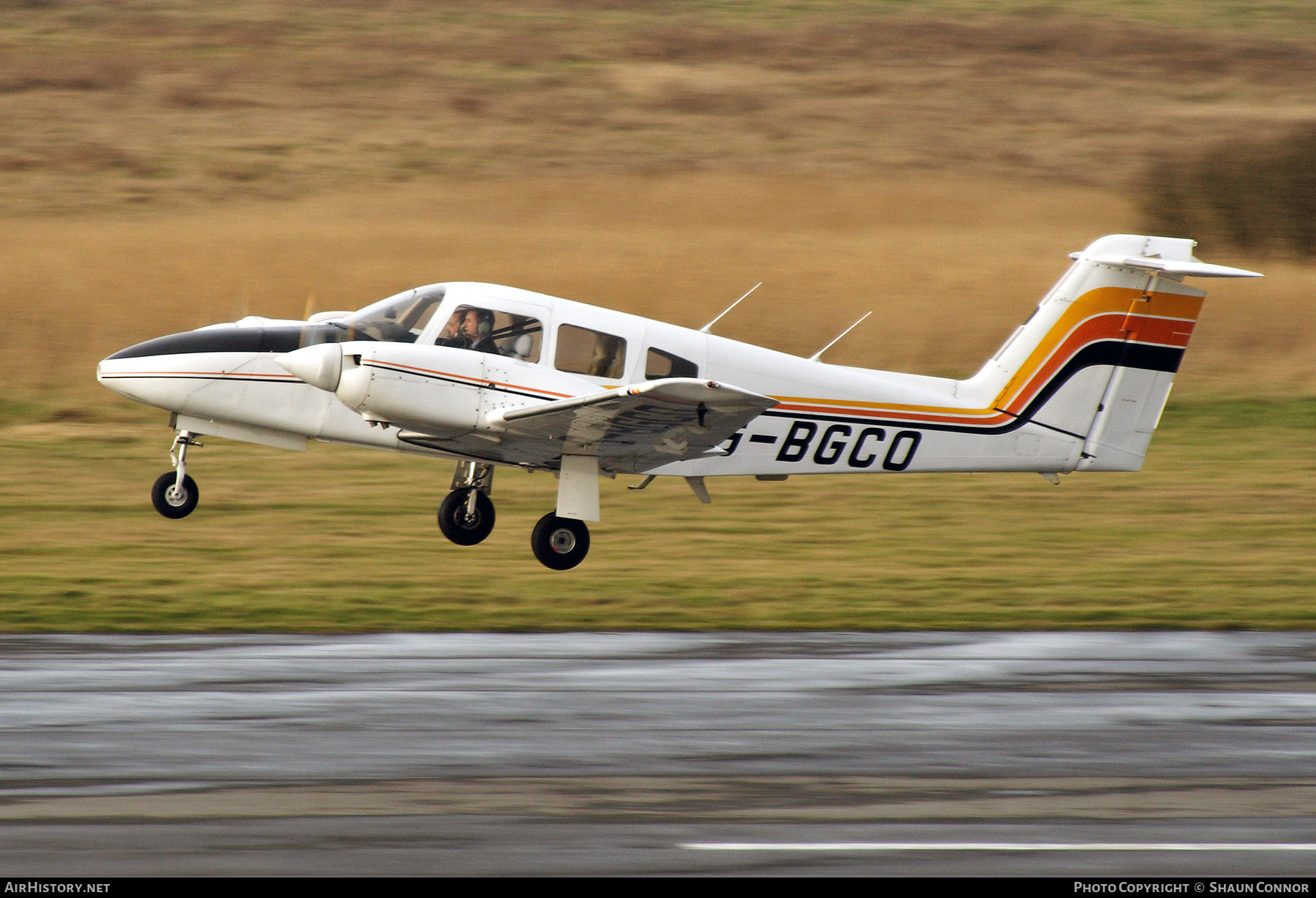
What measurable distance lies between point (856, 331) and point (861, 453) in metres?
11.5

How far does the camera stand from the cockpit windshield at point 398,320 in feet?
38.8

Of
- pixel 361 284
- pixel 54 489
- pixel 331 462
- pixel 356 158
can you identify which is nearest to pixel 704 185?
pixel 356 158

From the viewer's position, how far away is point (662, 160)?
3262 centimetres

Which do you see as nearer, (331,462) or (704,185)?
(331,462)

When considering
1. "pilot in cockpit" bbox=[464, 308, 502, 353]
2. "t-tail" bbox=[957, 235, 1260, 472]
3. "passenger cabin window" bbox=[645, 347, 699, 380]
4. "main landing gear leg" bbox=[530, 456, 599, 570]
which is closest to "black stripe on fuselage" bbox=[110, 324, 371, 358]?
"pilot in cockpit" bbox=[464, 308, 502, 353]

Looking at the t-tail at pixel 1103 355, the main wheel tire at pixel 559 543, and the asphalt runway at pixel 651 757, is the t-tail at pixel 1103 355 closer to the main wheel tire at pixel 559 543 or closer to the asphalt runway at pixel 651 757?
the asphalt runway at pixel 651 757

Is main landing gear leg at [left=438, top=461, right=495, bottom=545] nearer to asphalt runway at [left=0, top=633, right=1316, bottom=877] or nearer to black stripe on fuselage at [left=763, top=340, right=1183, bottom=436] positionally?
asphalt runway at [left=0, top=633, right=1316, bottom=877]

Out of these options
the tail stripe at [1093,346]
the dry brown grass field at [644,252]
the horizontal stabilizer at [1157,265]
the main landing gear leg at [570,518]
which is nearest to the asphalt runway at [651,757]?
the dry brown grass field at [644,252]

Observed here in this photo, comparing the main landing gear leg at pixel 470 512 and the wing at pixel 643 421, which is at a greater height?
the wing at pixel 643 421

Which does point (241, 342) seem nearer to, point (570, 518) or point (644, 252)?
point (570, 518)

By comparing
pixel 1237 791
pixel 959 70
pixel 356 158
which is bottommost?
pixel 1237 791

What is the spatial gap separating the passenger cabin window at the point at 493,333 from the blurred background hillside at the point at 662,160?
11.4 meters
